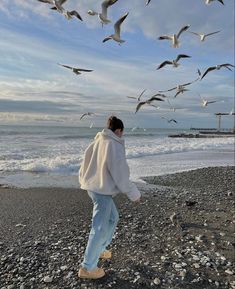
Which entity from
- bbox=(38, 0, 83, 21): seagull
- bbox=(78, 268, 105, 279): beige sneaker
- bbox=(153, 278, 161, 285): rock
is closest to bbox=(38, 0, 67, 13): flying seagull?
bbox=(38, 0, 83, 21): seagull

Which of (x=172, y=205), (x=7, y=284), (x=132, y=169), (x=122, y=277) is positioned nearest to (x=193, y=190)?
(x=172, y=205)

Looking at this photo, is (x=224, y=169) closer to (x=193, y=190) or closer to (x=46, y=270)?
(x=193, y=190)

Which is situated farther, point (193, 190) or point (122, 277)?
point (193, 190)

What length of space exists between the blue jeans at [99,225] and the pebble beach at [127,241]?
0.30 metres

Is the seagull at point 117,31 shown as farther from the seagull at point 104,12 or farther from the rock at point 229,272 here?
the rock at point 229,272

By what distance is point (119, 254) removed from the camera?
5809 millimetres

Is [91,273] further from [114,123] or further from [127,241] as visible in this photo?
[114,123]

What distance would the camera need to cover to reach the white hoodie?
459cm

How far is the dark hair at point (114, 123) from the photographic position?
15.4ft

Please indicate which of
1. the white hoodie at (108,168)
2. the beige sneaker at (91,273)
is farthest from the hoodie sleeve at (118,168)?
the beige sneaker at (91,273)

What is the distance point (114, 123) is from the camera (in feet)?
15.4

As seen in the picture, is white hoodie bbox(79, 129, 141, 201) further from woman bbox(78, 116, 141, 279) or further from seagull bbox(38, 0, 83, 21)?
seagull bbox(38, 0, 83, 21)

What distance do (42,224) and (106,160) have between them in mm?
3171

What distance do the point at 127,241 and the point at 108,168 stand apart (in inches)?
86.3
